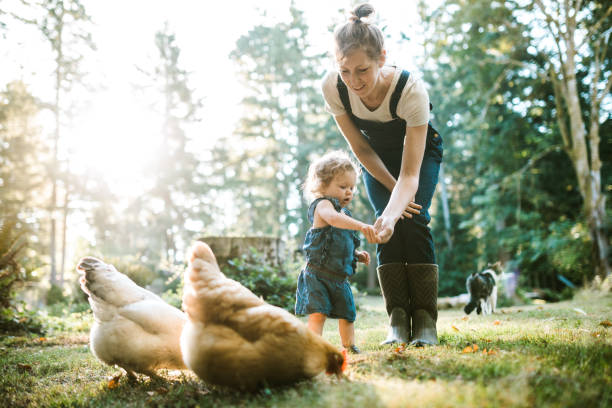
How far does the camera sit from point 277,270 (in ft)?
26.8

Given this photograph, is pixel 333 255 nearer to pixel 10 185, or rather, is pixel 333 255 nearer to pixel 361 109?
pixel 361 109

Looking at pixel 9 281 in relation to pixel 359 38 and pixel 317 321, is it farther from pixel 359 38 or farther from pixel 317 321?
pixel 359 38

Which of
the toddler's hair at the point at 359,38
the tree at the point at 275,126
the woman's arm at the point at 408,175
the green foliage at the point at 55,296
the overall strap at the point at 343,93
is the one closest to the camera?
the toddler's hair at the point at 359,38

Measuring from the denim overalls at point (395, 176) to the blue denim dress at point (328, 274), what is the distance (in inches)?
15.3

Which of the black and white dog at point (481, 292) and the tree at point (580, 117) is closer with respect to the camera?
the black and white dog at point (481, 292)

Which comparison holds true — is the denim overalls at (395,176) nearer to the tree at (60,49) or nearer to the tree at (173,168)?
the tree at (60,49)

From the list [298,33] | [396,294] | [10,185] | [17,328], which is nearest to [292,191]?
[298,33]

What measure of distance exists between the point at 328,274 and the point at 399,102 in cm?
135

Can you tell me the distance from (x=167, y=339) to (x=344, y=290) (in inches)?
50.6

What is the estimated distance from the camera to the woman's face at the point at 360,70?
9.04 feet

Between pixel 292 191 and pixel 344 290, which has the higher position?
pixel 292 191

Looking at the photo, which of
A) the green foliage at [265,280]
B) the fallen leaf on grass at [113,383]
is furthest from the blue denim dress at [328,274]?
the green foliage at [265,280]

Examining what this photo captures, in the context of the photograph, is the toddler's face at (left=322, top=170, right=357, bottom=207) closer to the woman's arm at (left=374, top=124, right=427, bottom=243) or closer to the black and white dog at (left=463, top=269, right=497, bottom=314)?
the woman's arm at (left=374, top=124, right=427, bottom=243)

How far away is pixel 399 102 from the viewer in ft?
10.1
